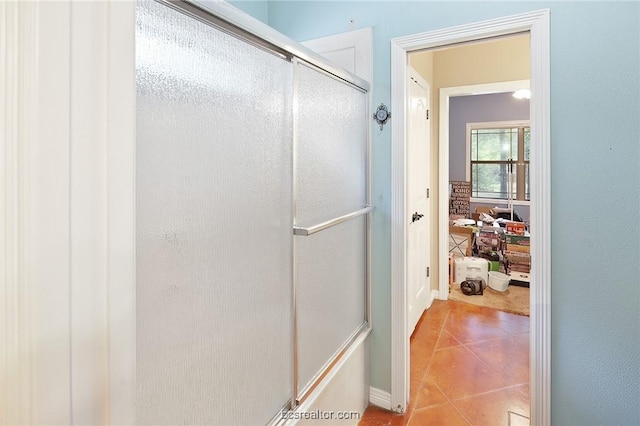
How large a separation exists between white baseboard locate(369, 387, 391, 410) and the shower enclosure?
0.67 metres

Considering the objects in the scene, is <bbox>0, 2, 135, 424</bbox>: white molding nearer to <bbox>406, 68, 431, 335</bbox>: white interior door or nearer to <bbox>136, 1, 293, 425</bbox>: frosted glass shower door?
<bbox>136, 1, 293, 425</bbox>: frosted glass shower door

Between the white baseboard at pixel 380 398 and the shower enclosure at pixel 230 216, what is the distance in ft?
2.20

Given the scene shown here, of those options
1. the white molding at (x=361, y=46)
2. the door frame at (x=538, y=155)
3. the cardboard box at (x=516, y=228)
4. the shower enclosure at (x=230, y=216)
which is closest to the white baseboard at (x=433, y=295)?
the cardboard box at (x=516, y=228)

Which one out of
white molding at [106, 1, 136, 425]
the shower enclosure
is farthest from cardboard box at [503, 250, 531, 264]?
white molding at [106, 1, 136, 425]

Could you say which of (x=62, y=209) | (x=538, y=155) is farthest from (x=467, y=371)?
(x=62, y=209)

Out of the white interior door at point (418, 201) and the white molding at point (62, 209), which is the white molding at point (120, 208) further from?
the white interior door at point (418, 201)

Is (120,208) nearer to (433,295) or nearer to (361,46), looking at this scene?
(361,46)

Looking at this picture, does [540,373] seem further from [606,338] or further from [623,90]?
[623,90]

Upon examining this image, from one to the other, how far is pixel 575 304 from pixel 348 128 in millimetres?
1319

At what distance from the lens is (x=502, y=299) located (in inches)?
146

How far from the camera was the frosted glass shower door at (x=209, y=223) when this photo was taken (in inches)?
31.1

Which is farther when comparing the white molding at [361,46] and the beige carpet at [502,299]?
the beige carpet at [502,299]

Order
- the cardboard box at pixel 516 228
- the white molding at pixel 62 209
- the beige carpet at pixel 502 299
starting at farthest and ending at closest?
the cardboard box at pixel 516 228, the beige carpet at pixel 502 299, the white molding at pixel 62 209

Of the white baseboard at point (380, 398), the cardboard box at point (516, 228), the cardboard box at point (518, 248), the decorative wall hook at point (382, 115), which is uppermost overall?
the decorative wall hook at point (382, 115)
